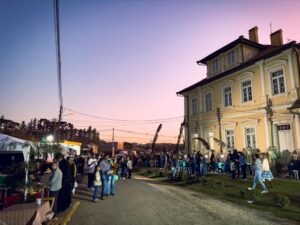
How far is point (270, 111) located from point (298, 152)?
352 centimetres

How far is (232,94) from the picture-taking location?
2094 cm

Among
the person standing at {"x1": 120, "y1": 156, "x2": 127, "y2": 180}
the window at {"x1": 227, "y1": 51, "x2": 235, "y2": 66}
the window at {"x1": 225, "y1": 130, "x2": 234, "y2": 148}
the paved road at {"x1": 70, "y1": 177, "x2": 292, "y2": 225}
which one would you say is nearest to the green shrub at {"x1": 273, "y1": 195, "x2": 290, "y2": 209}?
the paved road at {"x1": 70, "y1": 177, "x2": 292, "y2": 225}

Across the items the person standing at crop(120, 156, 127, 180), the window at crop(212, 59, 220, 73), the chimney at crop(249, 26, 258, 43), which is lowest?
the person standing at crop(120, 156, 127, 180)

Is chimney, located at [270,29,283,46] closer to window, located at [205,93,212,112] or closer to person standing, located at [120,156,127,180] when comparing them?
window, located at [205,93,212,112]

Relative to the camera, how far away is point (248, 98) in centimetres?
1950

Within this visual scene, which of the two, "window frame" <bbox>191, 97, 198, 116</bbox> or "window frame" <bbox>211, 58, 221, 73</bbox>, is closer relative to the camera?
"window frame" <bbox>211, 58, 221, 73</bbox>

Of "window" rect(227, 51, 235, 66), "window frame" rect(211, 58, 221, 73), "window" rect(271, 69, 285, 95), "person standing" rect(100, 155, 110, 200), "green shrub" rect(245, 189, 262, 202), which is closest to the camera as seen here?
"green shrub" rect(245, 189, 262, 202)

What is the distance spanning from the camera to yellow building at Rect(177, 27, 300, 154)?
1598cm

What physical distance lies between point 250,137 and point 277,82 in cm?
→ 471

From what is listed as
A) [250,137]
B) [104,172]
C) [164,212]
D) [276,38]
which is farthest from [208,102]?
[164,212]

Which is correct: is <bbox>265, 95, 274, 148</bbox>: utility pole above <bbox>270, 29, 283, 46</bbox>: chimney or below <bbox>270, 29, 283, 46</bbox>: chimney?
below

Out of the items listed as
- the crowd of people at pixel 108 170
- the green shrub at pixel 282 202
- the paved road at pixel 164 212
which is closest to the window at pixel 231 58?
the crowd of people at pixel 108 170

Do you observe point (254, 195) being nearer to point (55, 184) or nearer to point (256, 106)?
point (55, 184)

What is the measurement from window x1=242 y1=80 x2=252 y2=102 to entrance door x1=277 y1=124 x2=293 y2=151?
3.65 meters
